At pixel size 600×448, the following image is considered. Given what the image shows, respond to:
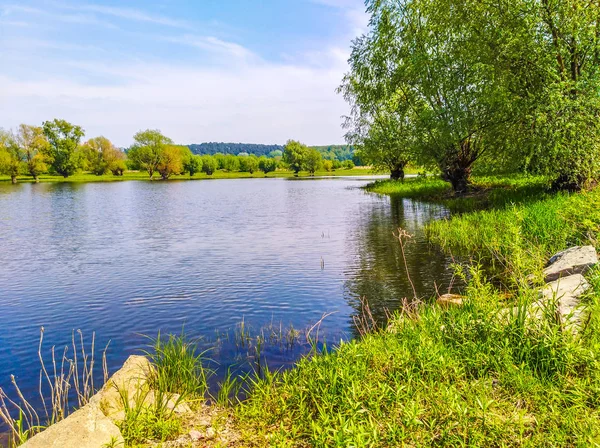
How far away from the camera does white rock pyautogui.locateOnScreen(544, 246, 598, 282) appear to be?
11.4 meters

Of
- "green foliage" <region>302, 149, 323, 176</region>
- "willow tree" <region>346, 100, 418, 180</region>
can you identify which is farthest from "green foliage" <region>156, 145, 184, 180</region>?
"willow tree" <region>346, 100, 418, 180</region>

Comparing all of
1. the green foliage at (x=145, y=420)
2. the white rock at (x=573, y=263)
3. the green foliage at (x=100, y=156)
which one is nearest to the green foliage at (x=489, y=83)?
the white rock at (x=573, y=263)

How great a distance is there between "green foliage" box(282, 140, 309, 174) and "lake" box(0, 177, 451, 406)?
426 feet

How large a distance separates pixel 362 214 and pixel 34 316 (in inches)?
1097

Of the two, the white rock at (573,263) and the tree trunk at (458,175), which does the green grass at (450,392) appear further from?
the tree trunk at (458,175)

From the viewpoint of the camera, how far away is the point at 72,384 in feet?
29.4

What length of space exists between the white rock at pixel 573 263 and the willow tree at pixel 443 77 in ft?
54.1

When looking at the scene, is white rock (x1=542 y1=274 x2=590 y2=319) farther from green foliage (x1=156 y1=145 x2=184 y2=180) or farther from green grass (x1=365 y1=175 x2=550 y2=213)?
green foliage (x1=156 y1=145 x2=184 y2=180)

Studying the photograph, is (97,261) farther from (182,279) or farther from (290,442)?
(290,442)

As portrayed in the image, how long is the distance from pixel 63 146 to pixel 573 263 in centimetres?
14620

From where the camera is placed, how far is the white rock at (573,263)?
11.4 meters

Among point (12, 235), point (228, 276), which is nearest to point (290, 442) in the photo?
point (228, 276)

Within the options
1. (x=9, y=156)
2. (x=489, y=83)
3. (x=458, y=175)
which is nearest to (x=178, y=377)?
(x=489, y=83)

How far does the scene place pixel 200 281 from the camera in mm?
16891
